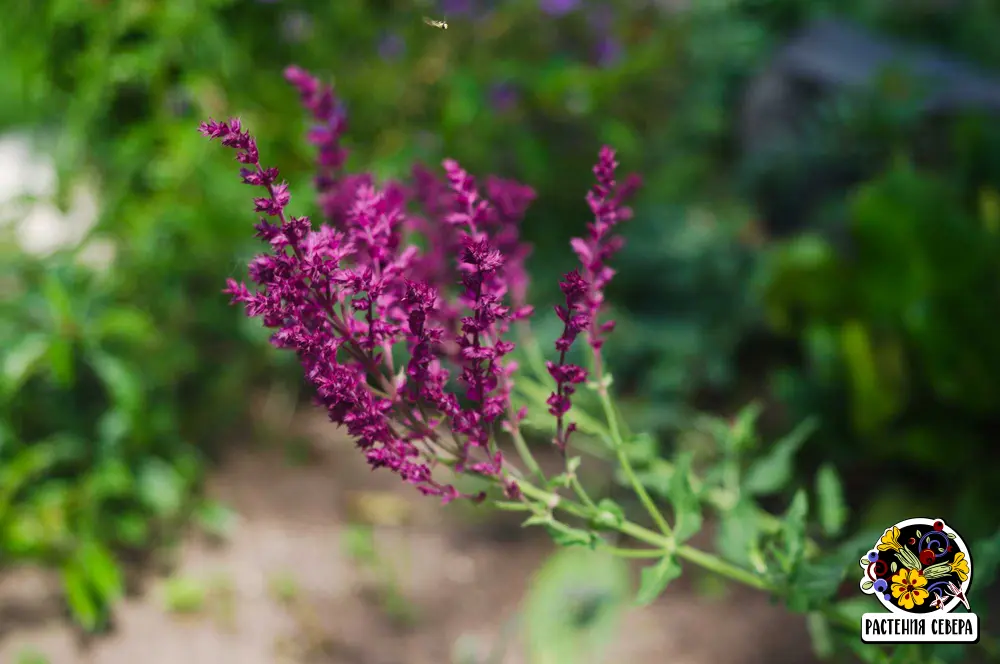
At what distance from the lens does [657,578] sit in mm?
1065

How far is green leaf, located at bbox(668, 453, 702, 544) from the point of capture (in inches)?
44.3

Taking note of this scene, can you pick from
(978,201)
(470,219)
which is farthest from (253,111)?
(978,201)

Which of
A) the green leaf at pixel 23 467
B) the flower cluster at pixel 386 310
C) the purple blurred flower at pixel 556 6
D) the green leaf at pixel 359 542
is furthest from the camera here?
the purple blurred flower at pixel 556 6

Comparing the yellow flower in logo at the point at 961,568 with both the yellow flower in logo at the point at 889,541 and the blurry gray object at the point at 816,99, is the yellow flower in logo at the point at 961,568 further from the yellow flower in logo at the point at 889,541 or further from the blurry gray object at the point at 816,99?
the blurry gray object at the point at 816,99

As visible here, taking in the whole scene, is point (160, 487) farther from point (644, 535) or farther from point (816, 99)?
point (816, 99)

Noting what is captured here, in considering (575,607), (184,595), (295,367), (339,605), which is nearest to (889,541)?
(575,607)

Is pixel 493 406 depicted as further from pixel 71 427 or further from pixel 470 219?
pixel 71 427

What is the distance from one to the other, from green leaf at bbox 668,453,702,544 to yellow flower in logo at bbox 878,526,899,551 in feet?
0.88

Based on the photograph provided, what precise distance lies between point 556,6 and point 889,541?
2.29m

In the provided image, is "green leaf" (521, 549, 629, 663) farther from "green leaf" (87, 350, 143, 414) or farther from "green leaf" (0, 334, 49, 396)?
"green leaf" (0, 334, 49, 396)

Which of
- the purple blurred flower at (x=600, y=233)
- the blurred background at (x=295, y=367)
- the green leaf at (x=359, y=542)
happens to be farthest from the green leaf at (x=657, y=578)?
the green leaf at (x=359, y=542)

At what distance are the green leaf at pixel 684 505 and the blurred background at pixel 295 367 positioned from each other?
61 centimetres

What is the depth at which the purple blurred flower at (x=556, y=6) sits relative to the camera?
119 inches

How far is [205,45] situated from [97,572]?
4.65ft
